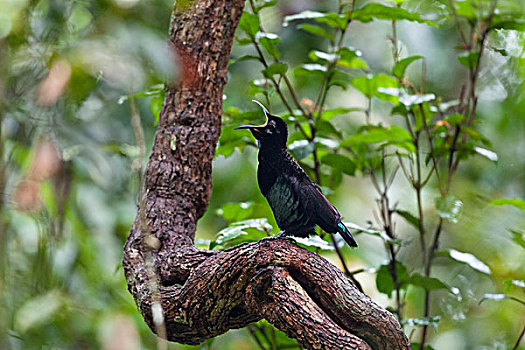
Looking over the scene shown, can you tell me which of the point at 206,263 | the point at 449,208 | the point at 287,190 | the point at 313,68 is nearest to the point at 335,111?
the point at 313,68

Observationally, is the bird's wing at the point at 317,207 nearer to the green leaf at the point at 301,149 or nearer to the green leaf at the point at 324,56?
the green leaf at the point at 301,149

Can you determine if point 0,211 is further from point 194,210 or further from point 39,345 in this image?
point 194,210

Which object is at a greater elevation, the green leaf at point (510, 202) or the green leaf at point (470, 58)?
the green leaf at point (470, 58)

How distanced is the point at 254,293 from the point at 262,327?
0.84 metres

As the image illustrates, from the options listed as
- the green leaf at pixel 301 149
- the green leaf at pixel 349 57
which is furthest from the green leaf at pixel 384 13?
the green leaf at pixel 301 149

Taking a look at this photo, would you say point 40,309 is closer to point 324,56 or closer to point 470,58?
point 324,56

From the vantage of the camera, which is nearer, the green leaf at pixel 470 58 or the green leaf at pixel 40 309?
the green leaf at pixel 40 309

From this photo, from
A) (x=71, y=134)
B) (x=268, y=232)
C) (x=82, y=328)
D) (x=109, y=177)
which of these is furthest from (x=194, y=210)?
(x=71, y=134)

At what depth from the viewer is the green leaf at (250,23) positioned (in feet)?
6.57

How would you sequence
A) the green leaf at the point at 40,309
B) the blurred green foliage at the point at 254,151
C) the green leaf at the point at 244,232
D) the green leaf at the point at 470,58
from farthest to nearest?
the green leaf at the point at 470,58 < the green leaf at the point at 244,232 < the green leaf at the point at 40,309 < the blurred green foliage at the point at 254,151

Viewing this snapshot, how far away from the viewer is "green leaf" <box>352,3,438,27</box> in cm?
195

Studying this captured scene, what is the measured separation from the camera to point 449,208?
209 cm

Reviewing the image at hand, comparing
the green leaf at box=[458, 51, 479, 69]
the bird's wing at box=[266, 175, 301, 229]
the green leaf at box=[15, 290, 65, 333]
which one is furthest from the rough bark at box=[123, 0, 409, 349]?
the green leaf at box=[458, 51, 479, 69]

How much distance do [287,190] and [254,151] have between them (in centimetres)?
300
